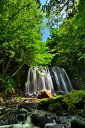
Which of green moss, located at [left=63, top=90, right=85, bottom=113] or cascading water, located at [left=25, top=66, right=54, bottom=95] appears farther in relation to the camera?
cascading water, located at [left=25, top=66, right=54, bottom=95]

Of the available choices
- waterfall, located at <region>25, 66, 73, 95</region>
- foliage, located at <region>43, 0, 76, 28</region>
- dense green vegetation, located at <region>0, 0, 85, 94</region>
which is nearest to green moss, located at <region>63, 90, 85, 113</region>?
dense green vegetation, located at <region>0, 0, 85, 94</region>

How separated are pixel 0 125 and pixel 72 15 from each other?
170 inches

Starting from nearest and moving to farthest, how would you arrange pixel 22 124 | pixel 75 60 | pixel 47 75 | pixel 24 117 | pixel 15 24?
pixel 22 124
pixel 24 117
pixel 15 24
pixel 47 75
pixel 75 60

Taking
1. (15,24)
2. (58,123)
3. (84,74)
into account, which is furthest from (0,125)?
(84,74)

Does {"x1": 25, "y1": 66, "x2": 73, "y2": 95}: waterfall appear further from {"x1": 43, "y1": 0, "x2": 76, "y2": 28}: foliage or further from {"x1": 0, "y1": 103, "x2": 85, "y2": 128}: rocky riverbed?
{"x1": 43, "y1": 0, "x2": 76, "y2": 28}: foliage

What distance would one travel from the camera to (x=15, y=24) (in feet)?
21.6

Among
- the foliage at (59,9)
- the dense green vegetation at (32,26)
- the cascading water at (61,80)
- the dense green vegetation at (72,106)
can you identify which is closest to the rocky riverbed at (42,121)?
the dense green vegetation at (72,106)

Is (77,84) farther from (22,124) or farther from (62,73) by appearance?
(22,124)

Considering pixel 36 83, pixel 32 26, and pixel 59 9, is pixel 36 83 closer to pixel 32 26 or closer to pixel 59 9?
pixel 32 26

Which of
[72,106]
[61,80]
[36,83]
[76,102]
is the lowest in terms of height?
[72,106]

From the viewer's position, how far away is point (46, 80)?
13.9 metres

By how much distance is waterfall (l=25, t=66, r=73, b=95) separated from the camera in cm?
1269

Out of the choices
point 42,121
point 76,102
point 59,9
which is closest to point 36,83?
point 76,102

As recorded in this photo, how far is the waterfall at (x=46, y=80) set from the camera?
1269cm
